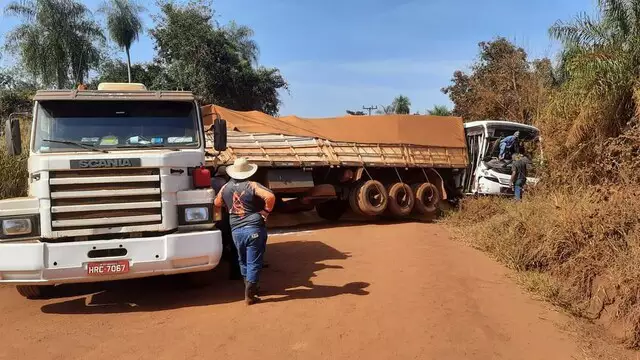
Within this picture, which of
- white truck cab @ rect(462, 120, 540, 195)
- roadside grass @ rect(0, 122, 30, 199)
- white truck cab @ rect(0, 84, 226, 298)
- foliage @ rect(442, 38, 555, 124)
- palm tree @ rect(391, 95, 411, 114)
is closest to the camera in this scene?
white truck cab @ rect(0, 84, 226, 298)

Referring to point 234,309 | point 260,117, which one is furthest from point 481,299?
point 260,117

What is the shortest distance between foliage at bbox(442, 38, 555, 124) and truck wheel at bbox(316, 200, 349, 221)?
8279 millimetres

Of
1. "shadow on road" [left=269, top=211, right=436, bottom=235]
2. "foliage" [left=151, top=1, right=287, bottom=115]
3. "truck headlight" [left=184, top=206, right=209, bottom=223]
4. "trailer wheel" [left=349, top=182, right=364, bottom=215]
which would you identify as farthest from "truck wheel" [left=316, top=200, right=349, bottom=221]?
"foliage" [left=151, top=1, right=287, bottom=115]

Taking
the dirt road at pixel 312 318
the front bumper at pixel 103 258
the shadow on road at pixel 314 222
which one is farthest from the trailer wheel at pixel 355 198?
the front bumper at pixel 103 258

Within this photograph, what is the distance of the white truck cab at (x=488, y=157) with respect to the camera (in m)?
13.0

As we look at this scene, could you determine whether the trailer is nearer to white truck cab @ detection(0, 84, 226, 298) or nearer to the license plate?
white truck cab @ detection(0, 84, 226, 298)

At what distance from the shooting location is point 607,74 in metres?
8.98

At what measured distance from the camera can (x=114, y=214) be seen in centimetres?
580

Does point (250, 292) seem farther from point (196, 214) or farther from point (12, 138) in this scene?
point (12, 138)

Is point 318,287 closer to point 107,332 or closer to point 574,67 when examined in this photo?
point 107,332

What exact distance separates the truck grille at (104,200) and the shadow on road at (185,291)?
100 centimetres

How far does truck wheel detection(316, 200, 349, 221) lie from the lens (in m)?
12.8

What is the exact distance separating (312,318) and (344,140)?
6.88m

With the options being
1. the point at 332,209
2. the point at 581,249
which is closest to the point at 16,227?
the point at 581,249
